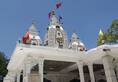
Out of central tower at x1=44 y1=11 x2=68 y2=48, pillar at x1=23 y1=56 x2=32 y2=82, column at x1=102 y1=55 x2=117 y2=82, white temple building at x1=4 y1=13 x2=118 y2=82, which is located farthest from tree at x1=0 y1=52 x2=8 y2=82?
column at x1=102 y1=55 x2=117 y2=82

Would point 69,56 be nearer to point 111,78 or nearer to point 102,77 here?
point 111,78

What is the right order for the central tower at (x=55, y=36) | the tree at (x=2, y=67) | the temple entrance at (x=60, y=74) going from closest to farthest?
the temple entrance at (x=60, y=74), the central tower at (x=55, y=36), the tree at (x=2, y=67)

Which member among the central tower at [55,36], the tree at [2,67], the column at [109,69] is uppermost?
the central tower at [55,36]

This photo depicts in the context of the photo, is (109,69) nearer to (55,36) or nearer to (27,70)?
(27,70)

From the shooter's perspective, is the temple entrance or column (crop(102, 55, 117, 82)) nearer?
column (crop(102, 55, 117, 82))

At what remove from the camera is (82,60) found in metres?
16.6

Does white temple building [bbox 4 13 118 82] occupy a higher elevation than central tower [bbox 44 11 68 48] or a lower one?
lower

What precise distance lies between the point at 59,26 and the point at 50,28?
1752 millimetres

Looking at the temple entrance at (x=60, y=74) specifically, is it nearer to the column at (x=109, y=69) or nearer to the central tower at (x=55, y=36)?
the column at (x=109, y=69)

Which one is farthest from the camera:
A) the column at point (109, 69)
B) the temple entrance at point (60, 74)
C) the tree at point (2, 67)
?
the tree at point (2, 67)

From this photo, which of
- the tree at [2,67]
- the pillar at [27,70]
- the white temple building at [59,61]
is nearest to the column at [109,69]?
the white temple building at [59,61]

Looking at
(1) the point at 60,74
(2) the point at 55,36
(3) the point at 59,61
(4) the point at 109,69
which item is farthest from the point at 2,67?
(4) the point at 109,69

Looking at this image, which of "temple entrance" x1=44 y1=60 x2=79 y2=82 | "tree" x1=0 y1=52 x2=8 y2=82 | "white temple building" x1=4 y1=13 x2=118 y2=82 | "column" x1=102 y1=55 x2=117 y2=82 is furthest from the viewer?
"tree" x1=0 y1=52 x2=8 y2=82

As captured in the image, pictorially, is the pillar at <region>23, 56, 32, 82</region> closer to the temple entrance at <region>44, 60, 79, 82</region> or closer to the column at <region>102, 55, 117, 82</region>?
the column at <region>102, 55, 117, 82</region>
